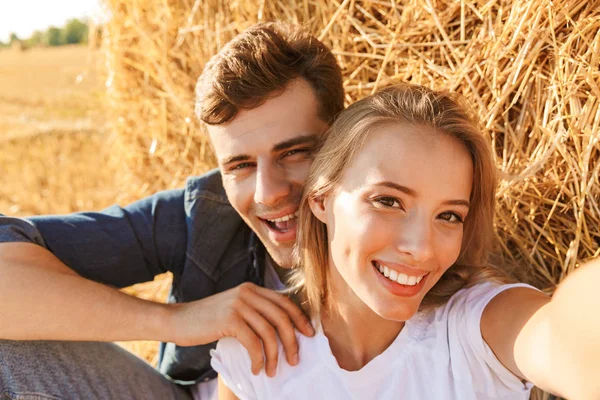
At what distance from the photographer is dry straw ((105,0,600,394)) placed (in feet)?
4.88

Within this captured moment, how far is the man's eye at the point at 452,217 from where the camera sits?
4.50 ft

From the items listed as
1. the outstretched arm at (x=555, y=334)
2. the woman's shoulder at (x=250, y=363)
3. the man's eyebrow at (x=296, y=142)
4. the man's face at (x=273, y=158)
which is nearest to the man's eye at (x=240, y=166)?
the man's face at (x=273, y=158)

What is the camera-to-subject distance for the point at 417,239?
4.25ft

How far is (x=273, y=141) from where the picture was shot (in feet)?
5.35

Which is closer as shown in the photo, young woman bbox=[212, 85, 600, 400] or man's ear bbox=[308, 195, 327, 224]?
young woman bbox=[212, 85, 600, 400]

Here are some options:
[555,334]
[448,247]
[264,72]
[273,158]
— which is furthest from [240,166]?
[555,334]

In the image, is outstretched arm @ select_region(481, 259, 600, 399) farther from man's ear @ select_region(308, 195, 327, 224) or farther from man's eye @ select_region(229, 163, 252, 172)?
man's eye @ select_region(229, 163, 252, 172)

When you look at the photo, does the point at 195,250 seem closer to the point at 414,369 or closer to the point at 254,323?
the point at 254,323

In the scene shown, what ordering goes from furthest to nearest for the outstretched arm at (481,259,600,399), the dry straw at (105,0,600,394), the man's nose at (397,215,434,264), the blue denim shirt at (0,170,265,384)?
1. the blue denim shirt at (0,170,265,384)
2. the dry straw at (105,0,600,394)
3. the man's nose at (397,215,434,264)
4. the outstretched arm at (481,259,600,399)

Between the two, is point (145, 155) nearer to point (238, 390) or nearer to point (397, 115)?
point (238, 390)

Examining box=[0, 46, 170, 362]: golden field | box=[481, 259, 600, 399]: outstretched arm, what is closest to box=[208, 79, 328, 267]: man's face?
box=[481, 259, 600, 399]: outstretched arm

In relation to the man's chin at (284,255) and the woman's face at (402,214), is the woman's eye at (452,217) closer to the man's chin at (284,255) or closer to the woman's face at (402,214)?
the woman's face at (402,214)

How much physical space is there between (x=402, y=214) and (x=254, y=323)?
0.46 meters

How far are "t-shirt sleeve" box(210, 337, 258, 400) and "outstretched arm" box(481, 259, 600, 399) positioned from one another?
0.57m
